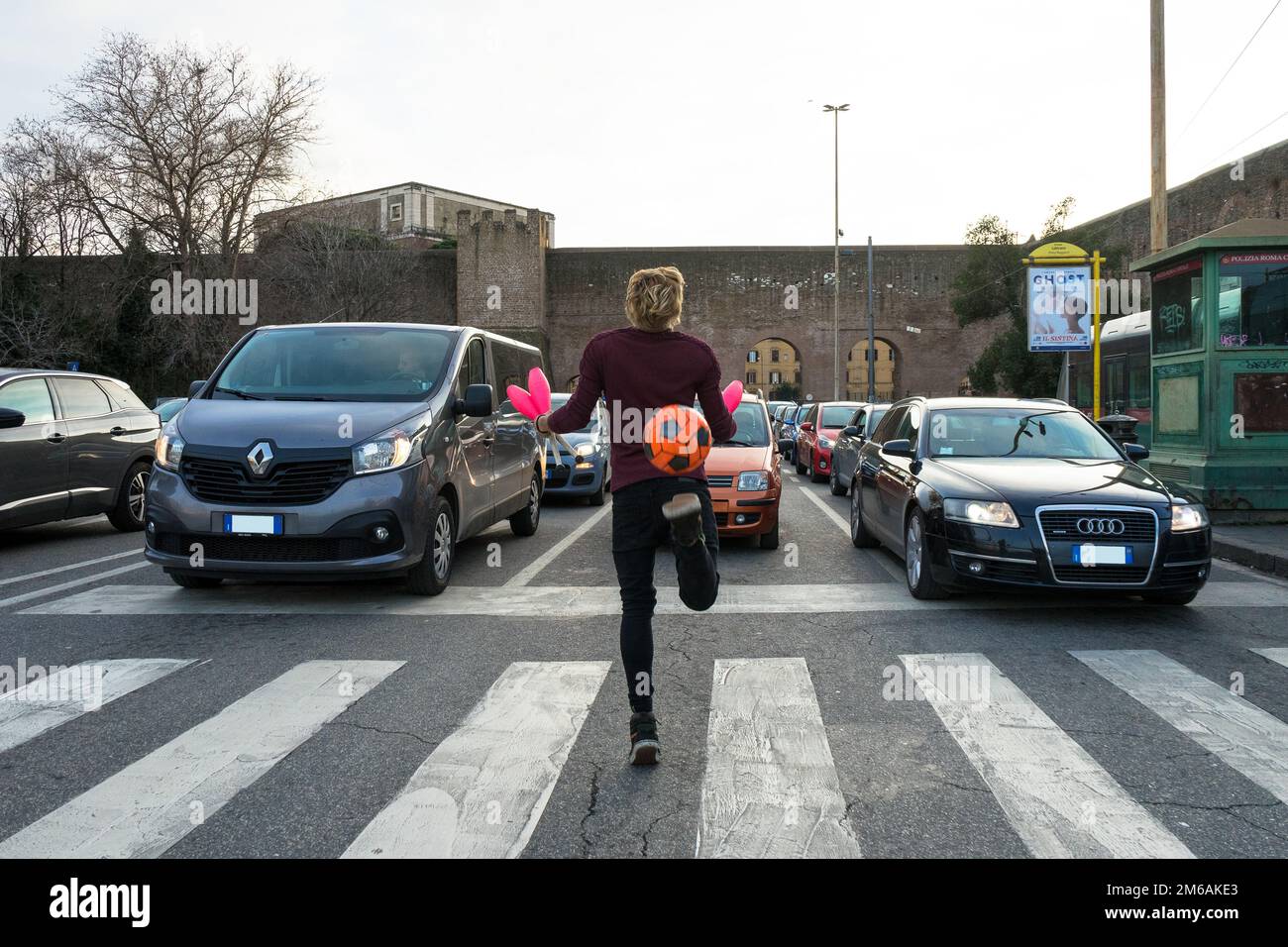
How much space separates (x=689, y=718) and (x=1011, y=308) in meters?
39.3

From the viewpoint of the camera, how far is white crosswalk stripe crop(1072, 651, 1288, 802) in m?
3.72


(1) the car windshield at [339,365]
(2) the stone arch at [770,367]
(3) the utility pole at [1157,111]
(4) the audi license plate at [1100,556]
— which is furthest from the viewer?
(2) the stone arch at [770,367]

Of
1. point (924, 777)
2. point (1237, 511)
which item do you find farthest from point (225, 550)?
point (1237, 511)

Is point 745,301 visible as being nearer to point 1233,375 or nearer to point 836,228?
point 836,228

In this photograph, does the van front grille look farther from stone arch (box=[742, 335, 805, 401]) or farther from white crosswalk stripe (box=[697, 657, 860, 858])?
stone arch (box=[742, 335, 805, 401])

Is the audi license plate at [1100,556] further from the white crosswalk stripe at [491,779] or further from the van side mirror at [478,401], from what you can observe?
the van side mirror at [478,401]

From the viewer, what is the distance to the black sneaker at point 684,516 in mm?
3475

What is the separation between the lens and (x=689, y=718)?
4.29m

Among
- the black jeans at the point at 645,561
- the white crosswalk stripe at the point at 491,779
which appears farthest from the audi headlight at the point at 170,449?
the black jeans at the point at 645,561

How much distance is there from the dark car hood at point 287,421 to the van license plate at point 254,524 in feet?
1.50

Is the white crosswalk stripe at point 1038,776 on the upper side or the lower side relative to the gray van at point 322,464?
lower

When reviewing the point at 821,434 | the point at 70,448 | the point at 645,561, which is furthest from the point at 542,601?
the point at 821,434

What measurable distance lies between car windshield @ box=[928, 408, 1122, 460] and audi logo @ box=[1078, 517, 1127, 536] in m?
1.30

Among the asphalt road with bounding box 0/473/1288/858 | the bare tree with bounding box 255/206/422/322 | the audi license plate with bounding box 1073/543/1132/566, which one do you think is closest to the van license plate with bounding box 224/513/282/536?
the asphalt road with bounding box 0/473/1288/858
